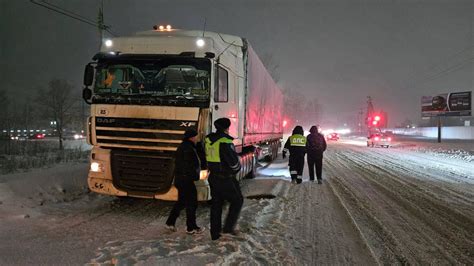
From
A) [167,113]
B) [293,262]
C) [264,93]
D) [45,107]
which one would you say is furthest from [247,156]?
[45,107]

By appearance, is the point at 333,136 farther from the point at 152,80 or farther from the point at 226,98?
the point at 152,80

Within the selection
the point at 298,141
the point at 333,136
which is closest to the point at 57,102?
the point at 333,136

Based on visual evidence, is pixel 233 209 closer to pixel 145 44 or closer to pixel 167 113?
pixel 167 113

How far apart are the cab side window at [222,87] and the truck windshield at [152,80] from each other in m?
0.32

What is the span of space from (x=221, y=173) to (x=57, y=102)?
55075 millimetres

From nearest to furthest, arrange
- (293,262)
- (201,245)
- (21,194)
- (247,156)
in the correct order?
(293,262), (201,245), (21,194), (247,156)

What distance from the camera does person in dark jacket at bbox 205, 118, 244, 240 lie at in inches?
225

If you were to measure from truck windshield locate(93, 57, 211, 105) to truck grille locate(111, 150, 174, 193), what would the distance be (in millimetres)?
1052

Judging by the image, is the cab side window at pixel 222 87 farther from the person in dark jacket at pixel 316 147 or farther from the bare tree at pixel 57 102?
the bare tree at pixel 57 102

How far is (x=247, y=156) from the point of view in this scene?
11539 mm

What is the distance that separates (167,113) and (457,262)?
16.9 feet

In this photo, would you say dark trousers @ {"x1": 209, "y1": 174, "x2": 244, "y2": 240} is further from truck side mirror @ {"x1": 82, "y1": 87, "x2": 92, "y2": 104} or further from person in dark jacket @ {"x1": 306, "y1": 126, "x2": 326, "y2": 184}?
person in dark jacket @ {"x1": 306, "y1": 126, "x2": 326, "y2": 184}

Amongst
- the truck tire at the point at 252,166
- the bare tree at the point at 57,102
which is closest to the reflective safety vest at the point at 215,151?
the truck tire at the point at 252,166

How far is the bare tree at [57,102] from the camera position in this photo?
54.1 meters
